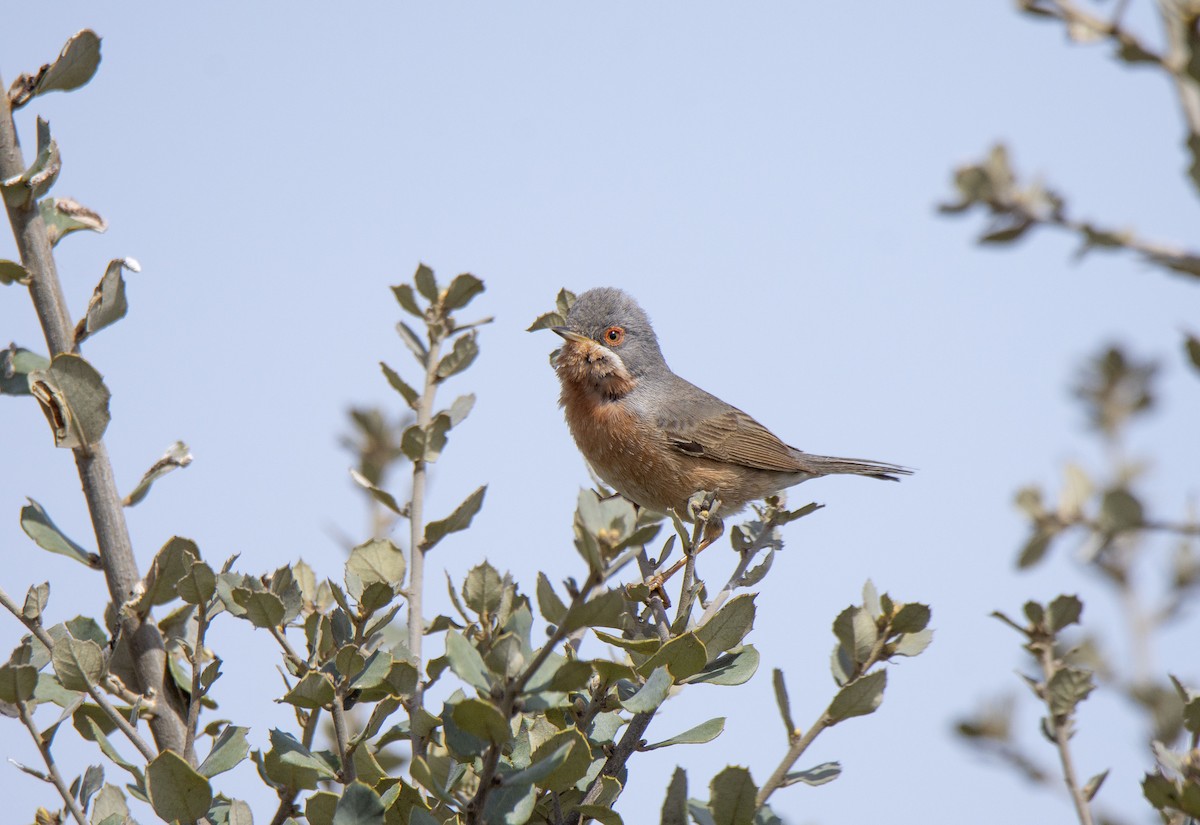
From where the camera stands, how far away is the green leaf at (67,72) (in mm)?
2652

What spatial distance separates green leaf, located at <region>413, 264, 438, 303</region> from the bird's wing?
396cm

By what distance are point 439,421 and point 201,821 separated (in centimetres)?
112

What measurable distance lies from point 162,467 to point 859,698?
177 cm

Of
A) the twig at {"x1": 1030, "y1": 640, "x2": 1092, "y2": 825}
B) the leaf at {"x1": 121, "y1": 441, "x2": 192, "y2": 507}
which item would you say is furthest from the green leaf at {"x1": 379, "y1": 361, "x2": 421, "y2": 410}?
the twig at {"x1": 1030, "y1": 640, "x2": 1092, "y2": 825}

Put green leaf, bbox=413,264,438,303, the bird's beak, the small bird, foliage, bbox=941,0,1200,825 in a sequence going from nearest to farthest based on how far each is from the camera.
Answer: foliage, bbox=941,0,1200,825, green leaf, bbox=413,264,438,303, the bird's beak, the small bird

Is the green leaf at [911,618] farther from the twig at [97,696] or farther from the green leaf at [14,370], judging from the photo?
the green leaf at [14,370]

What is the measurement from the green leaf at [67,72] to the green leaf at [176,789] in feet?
5.11

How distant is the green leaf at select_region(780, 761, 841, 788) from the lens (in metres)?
2.71

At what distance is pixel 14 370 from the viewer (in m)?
2.77

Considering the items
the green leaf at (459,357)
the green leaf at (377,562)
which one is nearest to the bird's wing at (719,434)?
the green leaf at (459,357)

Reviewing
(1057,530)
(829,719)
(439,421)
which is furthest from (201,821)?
(1057,530)

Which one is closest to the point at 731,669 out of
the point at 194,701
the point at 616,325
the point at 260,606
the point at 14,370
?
the point at 260,606

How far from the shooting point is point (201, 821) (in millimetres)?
2439

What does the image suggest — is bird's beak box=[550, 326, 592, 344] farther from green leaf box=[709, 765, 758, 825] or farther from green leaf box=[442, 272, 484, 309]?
green leaf box=[709, 765, 758, 825]
